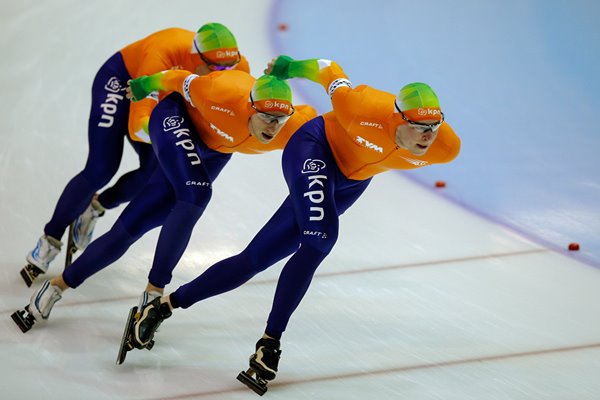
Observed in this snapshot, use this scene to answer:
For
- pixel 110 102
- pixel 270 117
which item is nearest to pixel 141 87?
pixel 110 102

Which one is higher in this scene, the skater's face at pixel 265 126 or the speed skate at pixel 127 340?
the skater's face at pixel 265 126

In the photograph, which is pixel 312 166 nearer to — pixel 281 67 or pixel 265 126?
pixel 265 126

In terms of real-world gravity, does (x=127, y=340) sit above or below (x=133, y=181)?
below

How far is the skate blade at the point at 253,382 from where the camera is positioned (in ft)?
15.3

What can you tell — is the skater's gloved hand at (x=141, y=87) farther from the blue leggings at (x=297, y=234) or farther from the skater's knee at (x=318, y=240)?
the skater's knee at (x=318, y=240)

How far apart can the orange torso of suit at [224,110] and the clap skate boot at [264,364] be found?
3.40 feet

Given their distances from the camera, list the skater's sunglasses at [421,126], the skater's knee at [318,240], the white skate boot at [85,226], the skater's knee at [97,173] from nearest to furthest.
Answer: the skater's knee at [318,240] → the skater's sunglasses at [421,126] → the skater's knee at [97,173] → the white skate boot at [85,226]

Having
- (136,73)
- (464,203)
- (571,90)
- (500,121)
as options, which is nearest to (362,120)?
(136,73)

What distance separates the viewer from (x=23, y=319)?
529 centimetres

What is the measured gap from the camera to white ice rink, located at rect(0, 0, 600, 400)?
4805mm

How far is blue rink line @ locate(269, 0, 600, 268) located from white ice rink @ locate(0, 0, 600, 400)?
34cm

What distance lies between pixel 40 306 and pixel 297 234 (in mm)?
1314

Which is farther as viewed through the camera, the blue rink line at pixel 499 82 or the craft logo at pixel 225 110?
the blue rink line at pixel 499 82

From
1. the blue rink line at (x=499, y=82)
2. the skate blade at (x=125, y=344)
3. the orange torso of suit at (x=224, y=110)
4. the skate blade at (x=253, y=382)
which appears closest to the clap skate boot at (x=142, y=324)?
the skate blade at (x=125, y=344)
